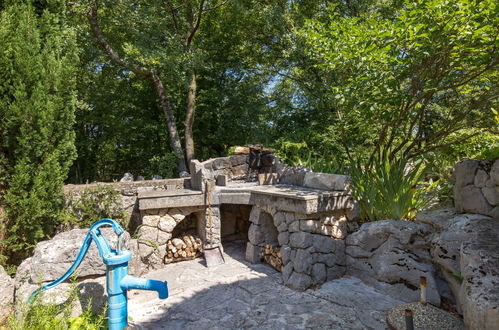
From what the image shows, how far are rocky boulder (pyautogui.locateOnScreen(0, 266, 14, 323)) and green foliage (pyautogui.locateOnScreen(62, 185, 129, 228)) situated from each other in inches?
70.6

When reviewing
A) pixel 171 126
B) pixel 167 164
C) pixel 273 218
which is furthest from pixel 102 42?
pixel 273 218

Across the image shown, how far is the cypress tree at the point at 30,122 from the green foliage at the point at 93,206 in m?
0.44

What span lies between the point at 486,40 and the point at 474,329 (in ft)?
11.5

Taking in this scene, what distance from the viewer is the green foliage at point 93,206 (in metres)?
5.25

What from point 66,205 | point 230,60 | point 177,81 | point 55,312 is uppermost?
point 230,60

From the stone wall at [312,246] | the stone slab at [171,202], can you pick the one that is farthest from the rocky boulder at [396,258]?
the stone slab at [171,202]

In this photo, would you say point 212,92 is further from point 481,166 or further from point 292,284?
point 481,166

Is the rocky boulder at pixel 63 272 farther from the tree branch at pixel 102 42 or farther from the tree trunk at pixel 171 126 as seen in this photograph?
the tree branch at pixel 102 42

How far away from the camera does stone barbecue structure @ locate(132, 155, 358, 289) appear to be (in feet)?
15.1

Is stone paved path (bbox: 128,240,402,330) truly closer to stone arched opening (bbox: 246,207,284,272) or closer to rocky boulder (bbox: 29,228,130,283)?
stone arched opening (bbox: 246,207,284,272)

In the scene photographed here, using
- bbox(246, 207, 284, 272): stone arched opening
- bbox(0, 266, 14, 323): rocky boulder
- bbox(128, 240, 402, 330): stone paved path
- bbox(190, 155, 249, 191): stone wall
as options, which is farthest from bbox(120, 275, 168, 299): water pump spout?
bbox(190, 155, 249, 191): stone wall

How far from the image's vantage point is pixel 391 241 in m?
4.27

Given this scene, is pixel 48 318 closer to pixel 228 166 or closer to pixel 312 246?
pixel 312 246

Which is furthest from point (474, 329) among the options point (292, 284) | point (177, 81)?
point (177, 81)
